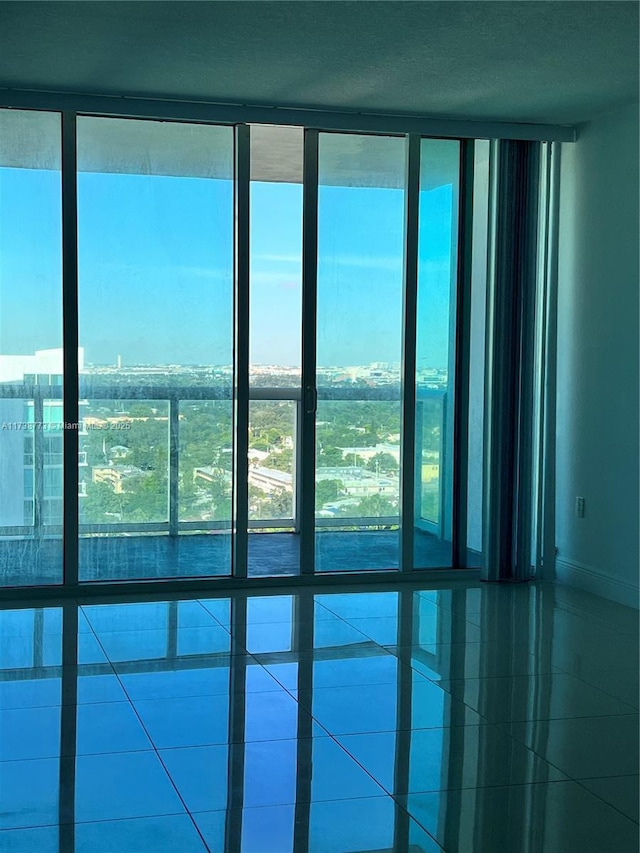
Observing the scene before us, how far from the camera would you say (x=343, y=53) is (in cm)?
451

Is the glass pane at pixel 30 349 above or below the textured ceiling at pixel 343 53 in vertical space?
below

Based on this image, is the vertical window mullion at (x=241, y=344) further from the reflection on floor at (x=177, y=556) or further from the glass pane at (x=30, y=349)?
the glass pane at (x=30, y=349)

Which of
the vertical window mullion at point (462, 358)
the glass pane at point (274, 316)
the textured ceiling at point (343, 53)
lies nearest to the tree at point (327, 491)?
the glass pane at point (274, 316)

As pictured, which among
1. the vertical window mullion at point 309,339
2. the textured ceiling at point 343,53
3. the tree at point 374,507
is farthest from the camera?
the tree at point 374,507

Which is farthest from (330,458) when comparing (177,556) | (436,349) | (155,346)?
(155,346)

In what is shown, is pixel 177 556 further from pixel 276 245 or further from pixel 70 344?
pixel 276 245

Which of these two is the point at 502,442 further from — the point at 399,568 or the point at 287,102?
the point at 287,102

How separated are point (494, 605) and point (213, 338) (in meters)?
2.13

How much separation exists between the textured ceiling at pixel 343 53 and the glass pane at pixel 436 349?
0.44 m

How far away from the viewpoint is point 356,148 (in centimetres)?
582

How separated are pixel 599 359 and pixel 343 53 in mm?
2280

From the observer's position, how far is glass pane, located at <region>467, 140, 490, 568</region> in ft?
19.6

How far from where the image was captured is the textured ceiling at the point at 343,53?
398cm

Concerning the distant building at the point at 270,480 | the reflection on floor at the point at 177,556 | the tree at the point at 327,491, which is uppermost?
the tree at the point at 327,491
